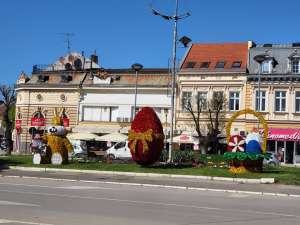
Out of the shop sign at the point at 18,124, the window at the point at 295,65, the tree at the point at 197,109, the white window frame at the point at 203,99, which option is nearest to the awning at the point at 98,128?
the shop sign at the point at 18,124

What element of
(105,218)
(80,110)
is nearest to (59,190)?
(105,218)

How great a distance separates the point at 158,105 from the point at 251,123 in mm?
9879

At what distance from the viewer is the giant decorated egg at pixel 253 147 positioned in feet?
92.8

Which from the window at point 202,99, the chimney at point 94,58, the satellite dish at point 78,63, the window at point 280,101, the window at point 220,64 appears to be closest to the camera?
the window at point 280,101

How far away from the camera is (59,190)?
19812mm

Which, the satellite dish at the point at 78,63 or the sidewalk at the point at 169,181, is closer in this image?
the sidewalk at the point at 169,181

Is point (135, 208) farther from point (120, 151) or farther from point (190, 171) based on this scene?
point (120, 151)

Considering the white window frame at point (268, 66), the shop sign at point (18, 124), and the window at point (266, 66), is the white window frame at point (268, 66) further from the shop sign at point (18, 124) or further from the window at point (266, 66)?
the shop sign at point (18, 124)

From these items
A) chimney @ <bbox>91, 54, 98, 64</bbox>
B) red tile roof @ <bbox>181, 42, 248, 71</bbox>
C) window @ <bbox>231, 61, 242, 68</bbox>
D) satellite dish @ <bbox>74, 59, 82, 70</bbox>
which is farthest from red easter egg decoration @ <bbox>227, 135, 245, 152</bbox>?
chimney @ <bbox>91, 54, 98, 64</bbox>

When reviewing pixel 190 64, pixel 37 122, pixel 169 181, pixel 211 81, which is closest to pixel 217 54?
pixel 190 64

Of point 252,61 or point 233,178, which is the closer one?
point 233,178

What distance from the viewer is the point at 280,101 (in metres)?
55.4

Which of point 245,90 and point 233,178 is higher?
point 245,90

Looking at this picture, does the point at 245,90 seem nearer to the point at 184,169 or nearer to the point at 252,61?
the point at 252,61
